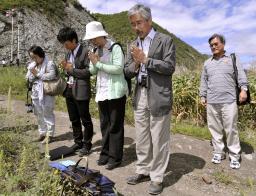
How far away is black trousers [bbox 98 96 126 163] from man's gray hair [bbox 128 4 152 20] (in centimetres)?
122

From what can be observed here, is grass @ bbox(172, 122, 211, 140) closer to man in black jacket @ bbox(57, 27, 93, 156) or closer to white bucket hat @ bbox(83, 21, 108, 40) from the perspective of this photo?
man in black jacket @ bbox(57, 27, 93, 156)

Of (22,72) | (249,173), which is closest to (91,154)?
(249,173)

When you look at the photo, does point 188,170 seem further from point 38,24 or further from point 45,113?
point 38,24

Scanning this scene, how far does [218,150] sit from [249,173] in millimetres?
574

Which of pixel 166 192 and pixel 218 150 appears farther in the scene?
pixel 218 150

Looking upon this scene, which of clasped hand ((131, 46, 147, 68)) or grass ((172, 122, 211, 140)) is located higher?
clasped hand ((131, 46, 147, 68))

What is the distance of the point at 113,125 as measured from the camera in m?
5.19

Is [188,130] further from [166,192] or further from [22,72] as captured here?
[22,72]

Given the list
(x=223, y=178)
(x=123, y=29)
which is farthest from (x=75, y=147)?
(x=123, y=29)

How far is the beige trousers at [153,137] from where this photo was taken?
458cm

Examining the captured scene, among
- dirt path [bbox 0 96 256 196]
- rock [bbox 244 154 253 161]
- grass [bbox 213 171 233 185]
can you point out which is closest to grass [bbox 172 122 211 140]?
dirt path [bbox 0 96 256 196]

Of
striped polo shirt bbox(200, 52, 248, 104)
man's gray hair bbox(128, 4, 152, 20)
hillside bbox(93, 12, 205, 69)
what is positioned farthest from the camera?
hillside bbox(93, 12, 205, 69)

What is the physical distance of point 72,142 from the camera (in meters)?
6.76

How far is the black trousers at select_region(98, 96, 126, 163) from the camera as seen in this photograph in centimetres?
514
